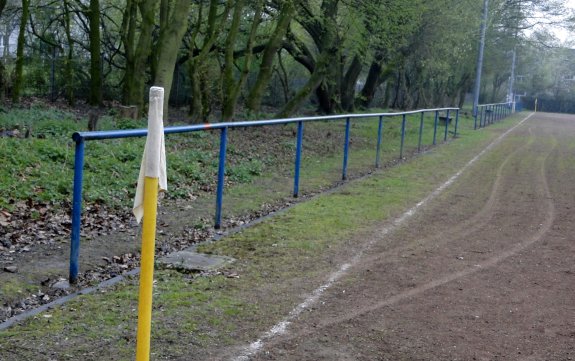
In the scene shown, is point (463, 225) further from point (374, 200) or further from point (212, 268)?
point (212, 268)

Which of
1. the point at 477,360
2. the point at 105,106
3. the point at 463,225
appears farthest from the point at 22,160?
the point at 105,106

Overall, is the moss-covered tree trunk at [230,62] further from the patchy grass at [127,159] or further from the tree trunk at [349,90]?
the tree trunk at [349,90]

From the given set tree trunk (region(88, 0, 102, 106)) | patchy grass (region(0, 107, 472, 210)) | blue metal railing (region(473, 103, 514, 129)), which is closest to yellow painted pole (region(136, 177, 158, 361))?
patchy grass (region(0, 107, 472, 210))

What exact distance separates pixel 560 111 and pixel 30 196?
95444 mm

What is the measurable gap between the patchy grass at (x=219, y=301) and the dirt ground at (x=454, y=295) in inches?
11.2

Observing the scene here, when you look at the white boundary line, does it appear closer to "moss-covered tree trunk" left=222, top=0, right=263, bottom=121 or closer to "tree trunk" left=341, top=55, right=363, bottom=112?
"moss-covered tree trunk" left=222, top=0, right=263, bottom=121

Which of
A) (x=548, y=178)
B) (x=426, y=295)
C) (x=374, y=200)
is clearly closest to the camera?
(x=426, y=295)

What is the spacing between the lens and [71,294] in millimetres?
6230

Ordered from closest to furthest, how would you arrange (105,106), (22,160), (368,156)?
(22,160) → (368,156) → (105,106)

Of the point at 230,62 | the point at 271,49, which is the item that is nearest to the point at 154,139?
the point at 230,62

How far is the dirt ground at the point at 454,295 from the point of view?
5.35 meters

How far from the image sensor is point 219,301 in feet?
20.4

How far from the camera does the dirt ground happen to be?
17.5 ft

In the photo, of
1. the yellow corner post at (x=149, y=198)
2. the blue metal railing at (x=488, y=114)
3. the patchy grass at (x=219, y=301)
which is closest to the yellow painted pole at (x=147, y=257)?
the yellow corner post at (x=149, y=198)
